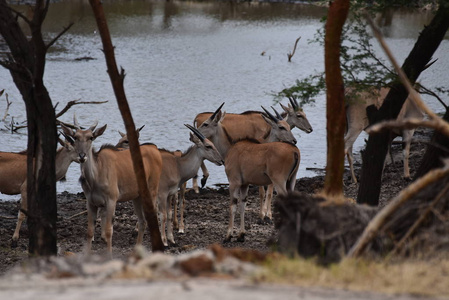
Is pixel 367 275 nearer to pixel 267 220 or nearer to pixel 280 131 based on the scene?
pixel 267 220

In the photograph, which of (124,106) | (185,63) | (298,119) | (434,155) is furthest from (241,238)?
(185,63)

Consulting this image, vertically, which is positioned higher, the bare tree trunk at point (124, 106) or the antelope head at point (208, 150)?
the bare tree trunk at point (124, 106)

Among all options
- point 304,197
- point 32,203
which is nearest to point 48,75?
point 32,203

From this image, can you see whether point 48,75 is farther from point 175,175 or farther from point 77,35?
point 175,175

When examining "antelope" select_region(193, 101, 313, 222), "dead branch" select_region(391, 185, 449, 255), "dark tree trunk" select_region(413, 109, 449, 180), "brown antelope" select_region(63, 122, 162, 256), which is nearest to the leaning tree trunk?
"brown antelope" select_region(63, 122, 162, 256)

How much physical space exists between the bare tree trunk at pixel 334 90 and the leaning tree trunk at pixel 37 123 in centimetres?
250

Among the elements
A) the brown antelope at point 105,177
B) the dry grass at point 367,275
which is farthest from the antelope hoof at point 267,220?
the dry grass at point 367,275

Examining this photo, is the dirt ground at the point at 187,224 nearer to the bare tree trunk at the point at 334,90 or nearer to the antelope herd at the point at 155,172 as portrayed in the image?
the antelope herd at the point at 155,172

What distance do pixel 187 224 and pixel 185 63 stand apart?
17.2 metres

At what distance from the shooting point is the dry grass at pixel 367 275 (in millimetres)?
4109

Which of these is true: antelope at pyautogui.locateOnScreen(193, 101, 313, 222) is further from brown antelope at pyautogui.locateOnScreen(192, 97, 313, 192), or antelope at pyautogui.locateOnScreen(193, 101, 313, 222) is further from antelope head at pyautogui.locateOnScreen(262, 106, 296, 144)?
antelope head at pyautogui.locateOnScreen(262, 106, 296, 144)

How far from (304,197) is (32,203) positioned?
116 inches

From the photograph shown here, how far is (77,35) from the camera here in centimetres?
3133

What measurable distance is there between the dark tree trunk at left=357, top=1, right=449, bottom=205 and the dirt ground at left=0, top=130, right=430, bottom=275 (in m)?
0.94
